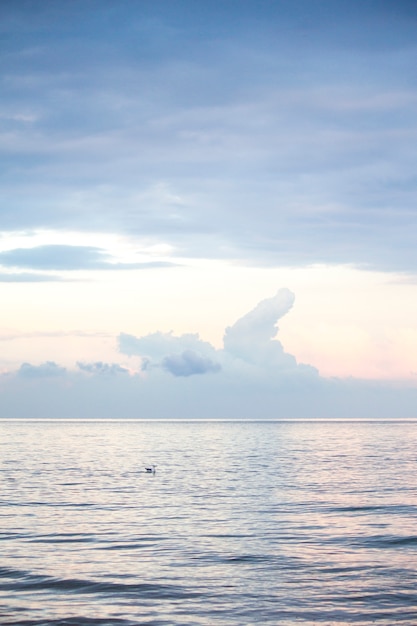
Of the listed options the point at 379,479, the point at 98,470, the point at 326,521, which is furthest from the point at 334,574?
the point at 98,470

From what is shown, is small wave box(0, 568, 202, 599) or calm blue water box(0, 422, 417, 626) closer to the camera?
calm blue water box(0, 422, 417, 626)

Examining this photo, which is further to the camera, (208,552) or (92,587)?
(208,552)

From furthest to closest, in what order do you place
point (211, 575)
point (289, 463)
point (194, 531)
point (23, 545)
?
point (289, 463), point (194, 531), point (23, 545), point (211, 575)

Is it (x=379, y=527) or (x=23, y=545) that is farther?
(x=379, y=527)

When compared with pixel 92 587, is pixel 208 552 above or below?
below

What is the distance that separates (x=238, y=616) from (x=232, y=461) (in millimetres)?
76882

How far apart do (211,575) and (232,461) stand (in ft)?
233

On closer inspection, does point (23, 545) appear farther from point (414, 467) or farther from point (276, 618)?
point (414, 467)

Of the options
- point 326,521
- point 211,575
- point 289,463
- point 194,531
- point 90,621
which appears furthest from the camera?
point 289,463

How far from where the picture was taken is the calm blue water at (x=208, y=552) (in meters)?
25.1

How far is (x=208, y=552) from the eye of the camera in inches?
1375

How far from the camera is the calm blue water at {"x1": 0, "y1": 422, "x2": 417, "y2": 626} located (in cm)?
2514

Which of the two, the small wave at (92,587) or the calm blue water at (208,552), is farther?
the small wave at (92,587)

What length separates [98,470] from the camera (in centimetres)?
8388
